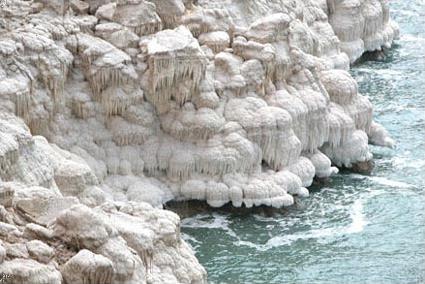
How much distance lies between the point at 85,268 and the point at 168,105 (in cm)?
1462

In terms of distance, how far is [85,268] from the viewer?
26688 mm

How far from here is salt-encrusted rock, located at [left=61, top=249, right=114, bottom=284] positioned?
26719 mm

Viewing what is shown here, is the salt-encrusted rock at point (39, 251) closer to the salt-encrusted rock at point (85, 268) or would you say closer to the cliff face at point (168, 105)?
the salt-encrusted rock at point (85, 268)

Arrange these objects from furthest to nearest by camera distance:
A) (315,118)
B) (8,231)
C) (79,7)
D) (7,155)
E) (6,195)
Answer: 1. (315,118)
2. (79,7)
3. (7,155)
4. (6,195)
5. (8,231)

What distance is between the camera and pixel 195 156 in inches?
1583

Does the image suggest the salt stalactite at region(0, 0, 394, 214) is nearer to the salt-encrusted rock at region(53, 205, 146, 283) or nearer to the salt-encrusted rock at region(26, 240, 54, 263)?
the salt-encrusted rock at region(53, 205, 146, 283)

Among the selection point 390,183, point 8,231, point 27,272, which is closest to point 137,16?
point 390,183

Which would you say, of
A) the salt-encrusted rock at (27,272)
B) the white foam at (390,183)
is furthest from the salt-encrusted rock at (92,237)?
the white foam at (390,183)

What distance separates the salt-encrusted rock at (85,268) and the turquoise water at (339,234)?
29.4 feet

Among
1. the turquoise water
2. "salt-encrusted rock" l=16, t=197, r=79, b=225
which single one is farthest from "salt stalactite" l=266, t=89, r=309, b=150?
"salt-encrusted rock" l=16, t=197, r=79, b=225

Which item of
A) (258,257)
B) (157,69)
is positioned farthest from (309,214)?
(157,69)

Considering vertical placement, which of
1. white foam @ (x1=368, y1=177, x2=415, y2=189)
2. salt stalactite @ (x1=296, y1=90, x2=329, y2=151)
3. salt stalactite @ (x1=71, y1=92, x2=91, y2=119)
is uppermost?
salt stalactite @ (x1=71, y1=92, x2=91, y2=119)

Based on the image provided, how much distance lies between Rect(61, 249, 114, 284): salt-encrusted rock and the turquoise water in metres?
8.95

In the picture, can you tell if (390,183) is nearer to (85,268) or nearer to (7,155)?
(7,155)
